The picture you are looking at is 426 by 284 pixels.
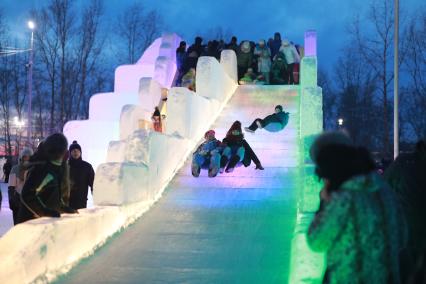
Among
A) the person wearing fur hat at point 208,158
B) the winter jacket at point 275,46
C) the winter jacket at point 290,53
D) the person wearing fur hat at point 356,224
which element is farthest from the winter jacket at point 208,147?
the winter jacket at point 275,46

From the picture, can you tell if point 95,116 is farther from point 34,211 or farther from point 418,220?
point 418,220

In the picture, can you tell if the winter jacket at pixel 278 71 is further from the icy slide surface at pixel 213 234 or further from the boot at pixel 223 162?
the boot at pixel 223 162

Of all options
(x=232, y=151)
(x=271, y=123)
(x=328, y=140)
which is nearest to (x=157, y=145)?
(x=232, y=151)

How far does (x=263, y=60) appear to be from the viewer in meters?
17.5

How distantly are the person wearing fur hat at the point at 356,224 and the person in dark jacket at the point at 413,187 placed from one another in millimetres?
1734

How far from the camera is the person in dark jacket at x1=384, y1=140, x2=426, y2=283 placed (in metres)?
4.85

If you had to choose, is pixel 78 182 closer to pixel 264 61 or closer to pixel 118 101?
pixel 118 101

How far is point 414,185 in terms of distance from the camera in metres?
4.97

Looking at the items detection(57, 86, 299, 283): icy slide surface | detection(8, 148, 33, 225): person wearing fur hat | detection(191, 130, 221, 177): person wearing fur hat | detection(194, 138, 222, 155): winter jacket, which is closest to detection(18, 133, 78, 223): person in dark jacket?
detection(57, 86, 299, 283): icy slide surface

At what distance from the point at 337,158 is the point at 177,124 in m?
7.84

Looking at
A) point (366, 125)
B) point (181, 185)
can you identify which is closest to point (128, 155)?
point (181, 185)

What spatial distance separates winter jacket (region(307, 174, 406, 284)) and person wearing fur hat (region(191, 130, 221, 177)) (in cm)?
668

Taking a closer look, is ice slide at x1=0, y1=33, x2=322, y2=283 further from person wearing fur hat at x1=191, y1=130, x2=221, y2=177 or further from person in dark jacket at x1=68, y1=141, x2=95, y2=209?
person in dark jacket at x1=68, y1=141, x2=95, y2=209

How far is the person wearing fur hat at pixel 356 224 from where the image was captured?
3.03 metres
